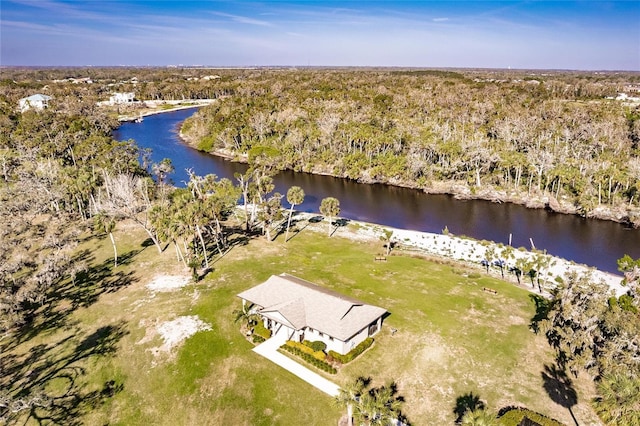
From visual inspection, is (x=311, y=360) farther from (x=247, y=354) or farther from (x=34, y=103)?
(x=34, y=103)

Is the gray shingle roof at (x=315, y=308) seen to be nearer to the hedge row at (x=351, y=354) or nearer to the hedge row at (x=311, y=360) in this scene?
the hedge row at (x=351, y=354)

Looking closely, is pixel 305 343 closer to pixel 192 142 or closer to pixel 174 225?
pixel 174 225

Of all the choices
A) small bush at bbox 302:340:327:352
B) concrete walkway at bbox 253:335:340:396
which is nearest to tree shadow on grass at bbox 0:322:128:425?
concrete walkway at bbox 253:335:340:396

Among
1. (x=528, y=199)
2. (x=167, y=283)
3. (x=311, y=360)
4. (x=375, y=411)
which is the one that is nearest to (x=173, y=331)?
(x=167, y=283)

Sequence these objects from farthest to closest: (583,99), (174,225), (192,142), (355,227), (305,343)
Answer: (583,99), (192,142), (355,227), (174,225), (305,343)

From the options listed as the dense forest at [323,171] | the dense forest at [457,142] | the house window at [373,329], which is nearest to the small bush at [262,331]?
the house window at [373,329]

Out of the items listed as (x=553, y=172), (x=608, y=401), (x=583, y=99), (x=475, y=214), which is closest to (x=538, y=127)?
(x=553, y=172)

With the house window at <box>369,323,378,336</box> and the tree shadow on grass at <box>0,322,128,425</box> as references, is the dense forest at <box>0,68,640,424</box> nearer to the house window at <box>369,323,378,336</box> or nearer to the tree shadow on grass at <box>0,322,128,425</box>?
the tree shadow on grass at <box>0,322,128,425</box>
